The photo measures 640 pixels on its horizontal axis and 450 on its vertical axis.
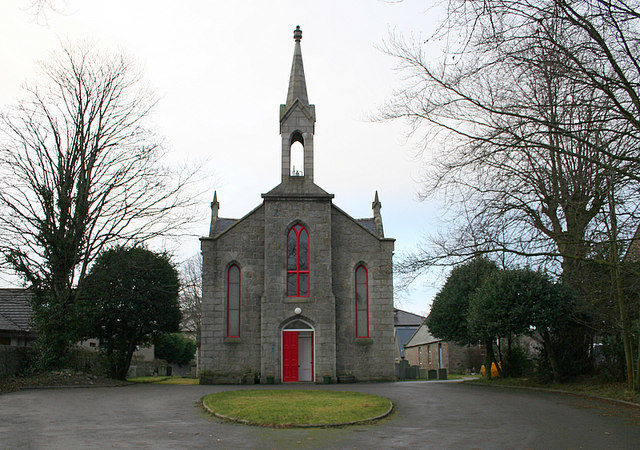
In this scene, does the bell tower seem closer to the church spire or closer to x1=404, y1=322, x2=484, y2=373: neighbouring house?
the church spire

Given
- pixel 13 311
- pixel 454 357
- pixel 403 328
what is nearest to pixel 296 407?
pixel 13 311

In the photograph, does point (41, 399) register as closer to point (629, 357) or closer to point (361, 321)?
point (361, 321)

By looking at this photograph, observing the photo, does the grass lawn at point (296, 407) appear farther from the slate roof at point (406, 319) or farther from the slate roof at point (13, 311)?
the slate roof at point (406, 319)

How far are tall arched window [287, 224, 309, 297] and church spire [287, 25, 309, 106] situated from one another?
24.8ft

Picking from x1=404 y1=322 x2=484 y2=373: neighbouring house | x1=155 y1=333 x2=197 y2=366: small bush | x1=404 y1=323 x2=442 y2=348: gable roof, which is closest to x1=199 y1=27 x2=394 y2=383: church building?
x1=404 y1=322 x2=484 y2=373: neighbouring house

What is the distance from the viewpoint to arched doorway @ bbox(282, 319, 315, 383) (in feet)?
91.5

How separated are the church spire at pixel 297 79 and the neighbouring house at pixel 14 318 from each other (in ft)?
57.1

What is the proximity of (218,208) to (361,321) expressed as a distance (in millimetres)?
13446

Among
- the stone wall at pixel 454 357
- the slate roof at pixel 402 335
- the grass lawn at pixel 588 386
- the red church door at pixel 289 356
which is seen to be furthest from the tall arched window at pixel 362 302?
the slate roof at pixel 402 335

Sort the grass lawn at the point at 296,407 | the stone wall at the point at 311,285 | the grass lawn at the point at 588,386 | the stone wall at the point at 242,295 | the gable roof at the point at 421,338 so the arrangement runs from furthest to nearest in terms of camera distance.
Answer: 1. the gable roof at the point at 421,338
2. the stone wall at the point at 242,295
3. the stone wall at the point at 311,285
4. the grass lawn at the point at 588,386
5. the grass lawn at the point at 296,407

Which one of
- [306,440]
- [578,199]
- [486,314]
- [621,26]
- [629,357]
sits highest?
[621,26]

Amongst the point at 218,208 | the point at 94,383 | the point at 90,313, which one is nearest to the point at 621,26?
the point at 94,383

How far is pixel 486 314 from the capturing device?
24516 mm

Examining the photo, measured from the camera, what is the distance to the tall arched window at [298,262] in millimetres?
28578
